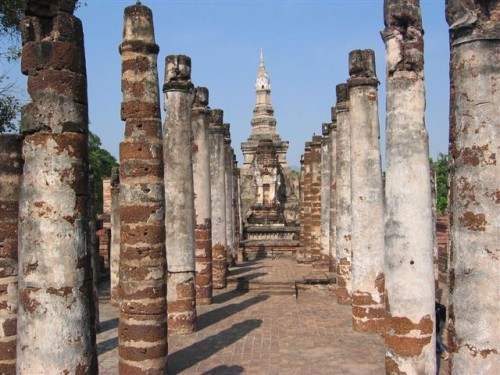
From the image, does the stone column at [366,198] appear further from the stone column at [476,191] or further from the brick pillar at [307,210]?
the brick pillar at [307,210]

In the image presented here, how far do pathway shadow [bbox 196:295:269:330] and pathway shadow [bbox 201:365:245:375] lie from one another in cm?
306

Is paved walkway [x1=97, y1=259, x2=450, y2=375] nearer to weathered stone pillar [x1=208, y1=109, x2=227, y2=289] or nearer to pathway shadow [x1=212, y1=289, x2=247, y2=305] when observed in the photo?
pathway shadow [x1=212, y1=289, x2=247, y2=305]

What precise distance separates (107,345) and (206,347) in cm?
202

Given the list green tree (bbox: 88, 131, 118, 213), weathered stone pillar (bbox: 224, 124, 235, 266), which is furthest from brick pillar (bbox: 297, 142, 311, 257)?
green tree (bbox: 88, 131, 118, 213)

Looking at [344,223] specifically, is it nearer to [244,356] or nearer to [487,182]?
[244,356]

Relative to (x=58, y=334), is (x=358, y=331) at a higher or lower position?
lower

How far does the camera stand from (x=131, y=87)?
29.0ft

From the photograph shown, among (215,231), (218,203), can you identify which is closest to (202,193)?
(215,231)

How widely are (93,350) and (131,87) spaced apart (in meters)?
4.70

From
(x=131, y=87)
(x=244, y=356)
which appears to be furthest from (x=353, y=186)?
(x=131, y=87)

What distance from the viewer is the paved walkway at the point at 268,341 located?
32.1 feet

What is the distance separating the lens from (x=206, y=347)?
1112cm

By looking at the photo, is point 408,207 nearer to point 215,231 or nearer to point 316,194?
point 215,231

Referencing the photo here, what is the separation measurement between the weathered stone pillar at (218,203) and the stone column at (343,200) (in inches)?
176
